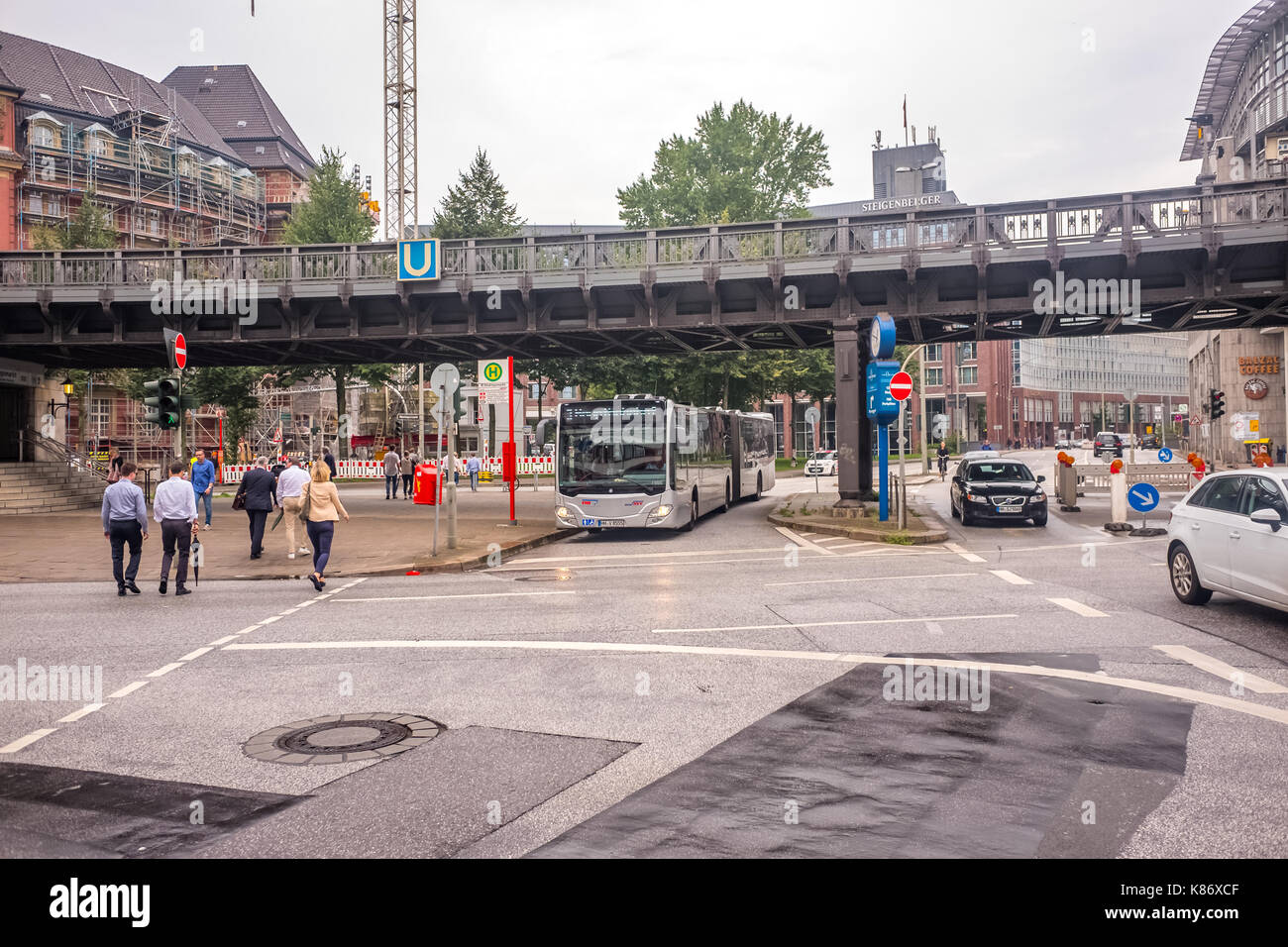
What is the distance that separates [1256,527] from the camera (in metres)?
9.89

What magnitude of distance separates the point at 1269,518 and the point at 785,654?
14.7ft

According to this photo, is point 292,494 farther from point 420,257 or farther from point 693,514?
point 693,514

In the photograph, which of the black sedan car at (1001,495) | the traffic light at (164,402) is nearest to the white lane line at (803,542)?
the black sedan car at (1001,495)

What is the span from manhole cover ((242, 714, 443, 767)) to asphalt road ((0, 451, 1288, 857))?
142 mm

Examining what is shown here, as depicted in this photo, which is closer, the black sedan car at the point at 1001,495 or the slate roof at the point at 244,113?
the black sedan car at the point at 1001,495

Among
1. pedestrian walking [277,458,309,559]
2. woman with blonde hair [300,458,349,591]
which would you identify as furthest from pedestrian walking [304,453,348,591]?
pedestrian walking [277,458,309,559]

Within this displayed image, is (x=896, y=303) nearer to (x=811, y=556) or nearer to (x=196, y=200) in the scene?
(x=811, y=556)

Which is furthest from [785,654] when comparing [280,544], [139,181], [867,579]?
[139,181]

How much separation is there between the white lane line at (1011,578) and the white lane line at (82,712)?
1054cm

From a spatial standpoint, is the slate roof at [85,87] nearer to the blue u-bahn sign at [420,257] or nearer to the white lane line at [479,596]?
the blue u-bahn sign at [420,257]

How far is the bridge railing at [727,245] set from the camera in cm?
2330

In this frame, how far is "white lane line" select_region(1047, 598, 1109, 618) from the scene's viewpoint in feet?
35.9

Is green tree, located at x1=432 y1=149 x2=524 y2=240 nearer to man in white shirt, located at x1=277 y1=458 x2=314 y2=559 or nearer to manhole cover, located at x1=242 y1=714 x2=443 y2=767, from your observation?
man in white shirt, located at x1=277 y1=458 x2=314 y2=559

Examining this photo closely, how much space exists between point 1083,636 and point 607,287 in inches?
738
